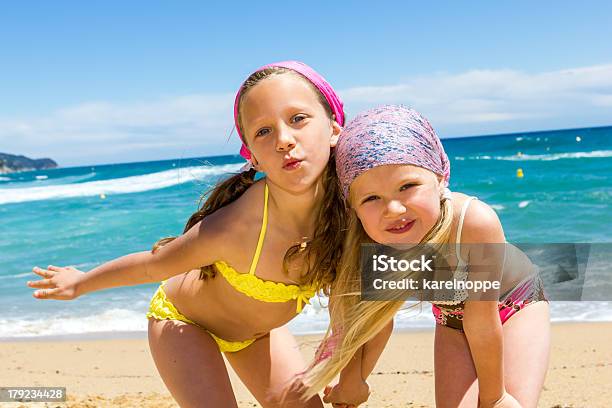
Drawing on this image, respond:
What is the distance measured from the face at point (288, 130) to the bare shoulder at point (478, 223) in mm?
630

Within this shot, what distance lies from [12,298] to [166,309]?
20.7 feet

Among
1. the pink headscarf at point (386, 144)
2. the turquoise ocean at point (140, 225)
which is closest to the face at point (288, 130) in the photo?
the pink headscarf at point (386, 144)

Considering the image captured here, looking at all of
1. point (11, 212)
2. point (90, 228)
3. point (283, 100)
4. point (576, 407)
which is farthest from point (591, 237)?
point (11, 212)

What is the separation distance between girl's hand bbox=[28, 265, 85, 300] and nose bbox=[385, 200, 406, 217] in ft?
5.09

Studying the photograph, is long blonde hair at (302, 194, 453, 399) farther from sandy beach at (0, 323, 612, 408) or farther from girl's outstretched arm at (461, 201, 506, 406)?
sandy beach at (0, 323, 612, 408)

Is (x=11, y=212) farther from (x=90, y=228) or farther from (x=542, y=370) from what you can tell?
(x=542, y=370)

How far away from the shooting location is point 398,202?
2.63 metres

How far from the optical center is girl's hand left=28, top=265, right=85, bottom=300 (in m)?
3.12

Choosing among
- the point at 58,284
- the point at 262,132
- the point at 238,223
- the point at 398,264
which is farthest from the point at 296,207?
the point at 58,284

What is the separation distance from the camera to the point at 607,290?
718 cm

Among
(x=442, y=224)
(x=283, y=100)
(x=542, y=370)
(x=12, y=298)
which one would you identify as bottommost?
(x=12, y=298)

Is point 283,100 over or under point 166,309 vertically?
over

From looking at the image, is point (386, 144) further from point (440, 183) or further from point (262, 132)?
point (262, 132)

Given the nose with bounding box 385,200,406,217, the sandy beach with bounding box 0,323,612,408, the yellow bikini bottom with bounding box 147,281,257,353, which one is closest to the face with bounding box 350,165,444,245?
the nose with bounding box 385,200,406,217
